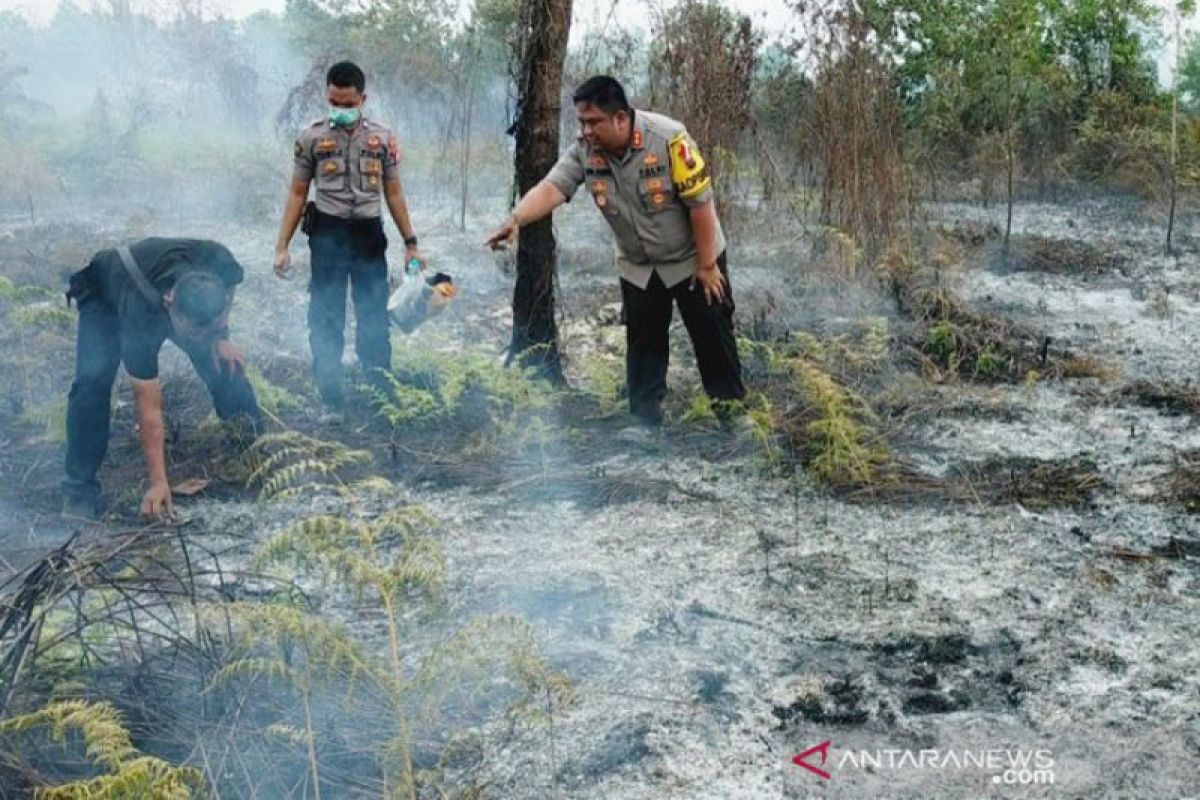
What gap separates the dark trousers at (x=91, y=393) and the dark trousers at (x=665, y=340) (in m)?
2.04

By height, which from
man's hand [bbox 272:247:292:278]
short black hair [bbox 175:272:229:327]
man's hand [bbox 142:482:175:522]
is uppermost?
man's hand [bbox 272:247:292:278]

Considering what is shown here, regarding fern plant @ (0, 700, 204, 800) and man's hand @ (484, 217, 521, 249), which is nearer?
fern plant @ (0, 700, 204, 800)

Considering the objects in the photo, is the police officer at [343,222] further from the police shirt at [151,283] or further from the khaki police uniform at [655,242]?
the police shirt at [151,283]

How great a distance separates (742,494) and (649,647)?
53.9 inches

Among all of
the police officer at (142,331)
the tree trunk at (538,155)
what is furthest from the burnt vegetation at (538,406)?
the police officer at (142,331)

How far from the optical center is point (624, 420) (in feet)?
18.3

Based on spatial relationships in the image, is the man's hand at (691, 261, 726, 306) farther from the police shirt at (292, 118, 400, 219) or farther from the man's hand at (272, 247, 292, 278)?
the man's hand at (272, 247, 292, 278)

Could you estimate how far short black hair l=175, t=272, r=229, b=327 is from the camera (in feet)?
13.1

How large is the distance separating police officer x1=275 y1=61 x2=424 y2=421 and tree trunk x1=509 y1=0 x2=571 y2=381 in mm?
672

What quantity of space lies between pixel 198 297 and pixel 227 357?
2.20ft

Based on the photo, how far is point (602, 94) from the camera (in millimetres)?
4672

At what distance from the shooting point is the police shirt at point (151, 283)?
4.11 meters

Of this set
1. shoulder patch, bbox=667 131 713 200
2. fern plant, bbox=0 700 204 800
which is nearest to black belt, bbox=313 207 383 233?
shoulder patch, bbox=667 131 713 200

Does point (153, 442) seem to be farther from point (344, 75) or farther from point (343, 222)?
point (344, 75)
